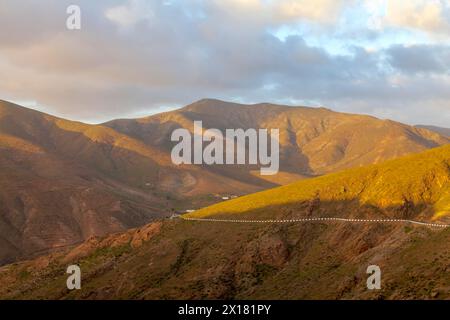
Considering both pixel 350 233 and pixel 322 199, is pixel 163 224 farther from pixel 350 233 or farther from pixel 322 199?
pixel 350 233

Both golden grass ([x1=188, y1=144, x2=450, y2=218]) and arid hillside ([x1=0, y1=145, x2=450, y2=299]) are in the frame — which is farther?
golden grass ([x1=188, y1=144, x2=450, y2=218])

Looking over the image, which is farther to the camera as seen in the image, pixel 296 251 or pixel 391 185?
pixel 391 185

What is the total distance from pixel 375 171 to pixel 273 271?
73.0 feet

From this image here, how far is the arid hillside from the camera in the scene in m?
46.7

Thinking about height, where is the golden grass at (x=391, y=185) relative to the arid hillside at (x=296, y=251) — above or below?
above

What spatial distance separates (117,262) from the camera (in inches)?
2803

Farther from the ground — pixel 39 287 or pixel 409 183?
pixel 409 183

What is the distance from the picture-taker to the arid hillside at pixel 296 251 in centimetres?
4669

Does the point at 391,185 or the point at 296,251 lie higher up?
the point at 391,185

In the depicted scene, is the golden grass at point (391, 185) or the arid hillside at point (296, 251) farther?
the golden grass at point (391, 185)

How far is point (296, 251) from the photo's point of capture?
194 ft

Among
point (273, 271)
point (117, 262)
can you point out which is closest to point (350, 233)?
point (273, 271)

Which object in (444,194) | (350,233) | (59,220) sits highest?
(444,194)

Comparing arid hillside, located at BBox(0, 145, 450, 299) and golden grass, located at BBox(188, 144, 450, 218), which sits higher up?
golden grass, located at BBox(188, 144, 450, 218)
